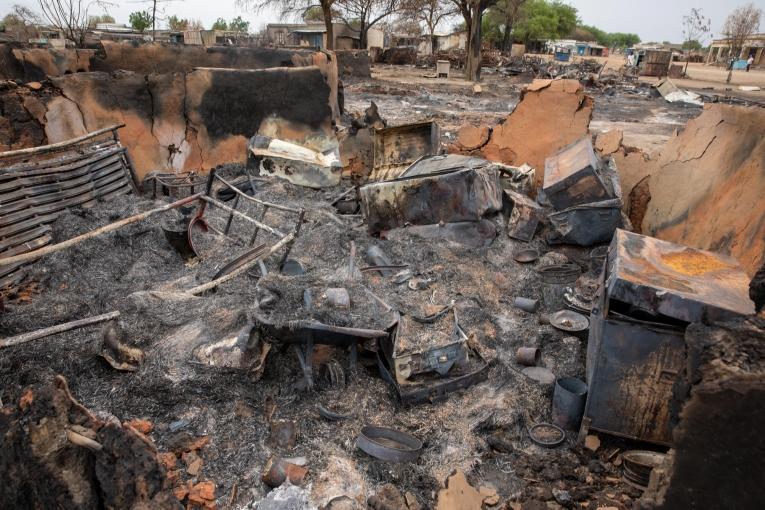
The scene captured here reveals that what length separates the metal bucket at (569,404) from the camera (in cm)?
338

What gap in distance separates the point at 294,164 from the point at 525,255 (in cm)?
415

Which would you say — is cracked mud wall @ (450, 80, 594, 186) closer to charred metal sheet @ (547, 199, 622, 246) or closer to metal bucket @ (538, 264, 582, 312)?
charred metal sheet @ (547, 199, 622, 246)

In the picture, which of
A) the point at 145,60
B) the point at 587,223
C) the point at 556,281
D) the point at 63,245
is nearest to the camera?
the point at 63,245

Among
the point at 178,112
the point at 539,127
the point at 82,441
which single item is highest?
the point at 178,112

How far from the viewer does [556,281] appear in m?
5.56

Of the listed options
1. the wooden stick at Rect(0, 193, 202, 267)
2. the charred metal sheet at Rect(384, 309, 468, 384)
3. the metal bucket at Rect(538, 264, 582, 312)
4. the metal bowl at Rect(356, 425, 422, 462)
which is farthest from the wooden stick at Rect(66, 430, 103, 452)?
the metal bucket at Rect(538, 264, 582, 312)

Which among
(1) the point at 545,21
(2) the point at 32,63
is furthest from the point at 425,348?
(1) the point at 545,21

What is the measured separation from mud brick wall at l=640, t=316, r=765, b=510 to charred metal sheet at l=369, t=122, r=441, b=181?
6.68 m

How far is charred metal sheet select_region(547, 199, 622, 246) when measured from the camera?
5.87 m

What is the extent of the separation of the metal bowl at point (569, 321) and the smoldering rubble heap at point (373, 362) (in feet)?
0.09

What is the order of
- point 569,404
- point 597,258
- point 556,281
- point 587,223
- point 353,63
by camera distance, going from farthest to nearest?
point 353,63 → point 587,223 → point 597,258 → point 556,281 → point 569,404

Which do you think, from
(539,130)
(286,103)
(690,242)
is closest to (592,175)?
(690,242)

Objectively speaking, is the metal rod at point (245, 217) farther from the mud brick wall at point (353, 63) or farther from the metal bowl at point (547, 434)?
the mud brick wall at point (353, 63)

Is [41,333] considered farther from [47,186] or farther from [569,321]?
[569,321]
